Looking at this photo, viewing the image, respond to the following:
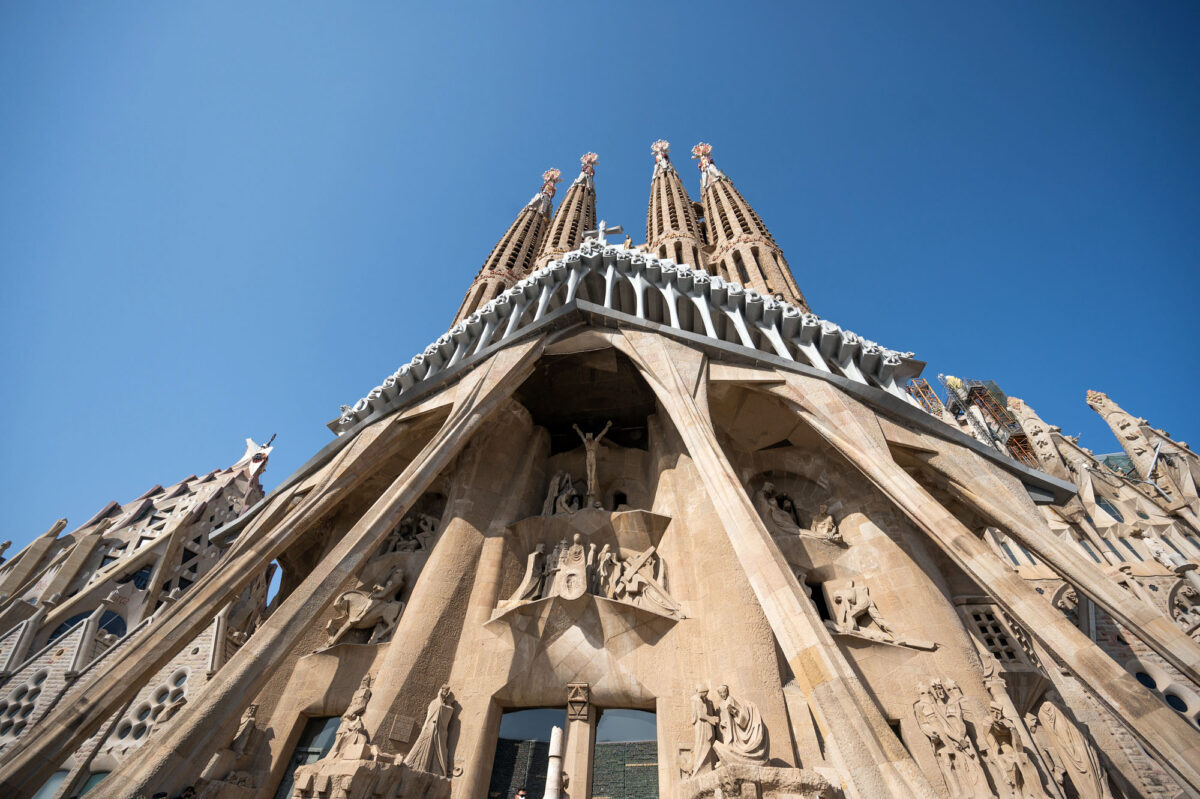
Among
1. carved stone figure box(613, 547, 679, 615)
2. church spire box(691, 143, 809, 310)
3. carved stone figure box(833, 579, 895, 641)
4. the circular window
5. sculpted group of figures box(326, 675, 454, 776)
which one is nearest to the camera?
sculpted group of figures box(326, 675, 454, 776)

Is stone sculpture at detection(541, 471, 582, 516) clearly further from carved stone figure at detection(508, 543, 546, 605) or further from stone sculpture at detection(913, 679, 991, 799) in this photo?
stone sculpture at detection(913, 679, 991, 799)

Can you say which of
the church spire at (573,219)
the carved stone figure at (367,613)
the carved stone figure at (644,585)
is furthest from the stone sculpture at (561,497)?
the church spire at (573,219)

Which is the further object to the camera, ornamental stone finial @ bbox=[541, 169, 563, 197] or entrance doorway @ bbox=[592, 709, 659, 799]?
ornamental stone finial @ bbox=[541, 169, 563, 197]

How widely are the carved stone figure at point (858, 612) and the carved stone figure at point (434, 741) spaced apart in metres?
5.66

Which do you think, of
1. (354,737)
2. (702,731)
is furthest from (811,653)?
(354,737)

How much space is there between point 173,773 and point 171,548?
38.0ft

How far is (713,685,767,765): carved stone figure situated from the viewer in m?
6.30

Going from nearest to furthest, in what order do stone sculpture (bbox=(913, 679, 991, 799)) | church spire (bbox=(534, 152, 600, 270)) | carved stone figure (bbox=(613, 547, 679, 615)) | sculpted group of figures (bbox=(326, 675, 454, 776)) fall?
stone sculpture (bbox=(913, 679, 991, 799)) < sculpted group of figures (bbox=(326, 675, 454, 776)) < carved stone figure (bbox=(613, 547, 679, 615)) < church spire (bbox=(534, 152, 600, 270))

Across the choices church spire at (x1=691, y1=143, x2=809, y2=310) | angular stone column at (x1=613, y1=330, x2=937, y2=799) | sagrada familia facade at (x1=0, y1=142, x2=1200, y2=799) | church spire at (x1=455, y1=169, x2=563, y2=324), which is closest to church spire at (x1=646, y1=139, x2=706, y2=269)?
church spire at (x1=691, y1=143, x2=809, y2=310)

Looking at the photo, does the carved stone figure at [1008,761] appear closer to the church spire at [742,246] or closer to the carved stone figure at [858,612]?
the carved stone figure at [858,612]

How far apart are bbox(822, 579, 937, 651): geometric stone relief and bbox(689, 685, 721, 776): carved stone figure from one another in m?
2.36

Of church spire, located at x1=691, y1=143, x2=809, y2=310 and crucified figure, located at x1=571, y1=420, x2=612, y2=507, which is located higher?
church spire, located at x1=691, y1=143, x2=809, y2=310

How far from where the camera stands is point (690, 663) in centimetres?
822

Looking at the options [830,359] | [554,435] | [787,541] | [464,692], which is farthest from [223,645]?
[830,359]
